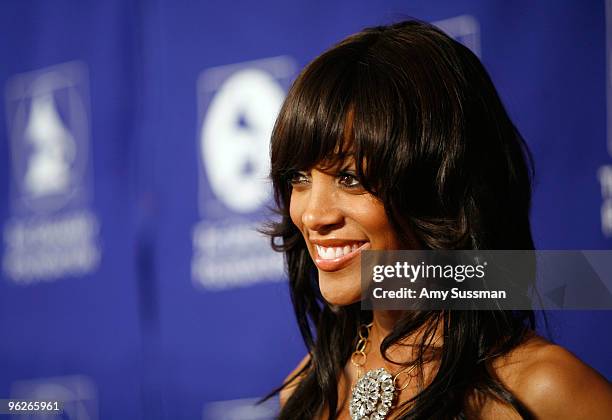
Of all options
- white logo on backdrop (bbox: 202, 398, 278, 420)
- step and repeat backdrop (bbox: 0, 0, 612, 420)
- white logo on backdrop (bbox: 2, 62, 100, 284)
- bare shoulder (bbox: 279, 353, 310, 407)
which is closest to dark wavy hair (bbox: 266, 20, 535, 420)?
bare shoulder (bbox: 279, 353, 310, 407)

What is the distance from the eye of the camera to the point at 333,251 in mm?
1210

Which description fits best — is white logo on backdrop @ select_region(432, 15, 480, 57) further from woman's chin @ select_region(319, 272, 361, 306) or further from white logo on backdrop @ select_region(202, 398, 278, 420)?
white logo on backdrop @ select_region(202, 398, 278, 420)

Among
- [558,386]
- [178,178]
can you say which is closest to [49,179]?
[178,178]

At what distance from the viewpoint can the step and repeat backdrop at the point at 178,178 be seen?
5.59ft

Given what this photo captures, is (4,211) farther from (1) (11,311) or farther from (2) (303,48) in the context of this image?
(2) (303,48)

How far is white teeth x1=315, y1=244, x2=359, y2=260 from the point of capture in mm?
1199

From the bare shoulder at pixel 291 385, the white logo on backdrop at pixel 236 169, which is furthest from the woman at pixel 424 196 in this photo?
the white logo on backdrop at pixel 236 169

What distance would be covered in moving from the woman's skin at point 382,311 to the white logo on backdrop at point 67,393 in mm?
1376

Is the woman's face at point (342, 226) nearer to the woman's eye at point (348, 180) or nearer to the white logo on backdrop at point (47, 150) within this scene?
the woman's eye at point (348, 180)

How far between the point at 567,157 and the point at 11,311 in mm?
1812

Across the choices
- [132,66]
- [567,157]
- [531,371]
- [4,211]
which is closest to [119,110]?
[132,66]

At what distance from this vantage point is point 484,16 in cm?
177

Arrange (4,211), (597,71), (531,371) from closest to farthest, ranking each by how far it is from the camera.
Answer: (531,371) < (597,71) < (4,211)

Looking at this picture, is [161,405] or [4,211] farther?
[4,211]
